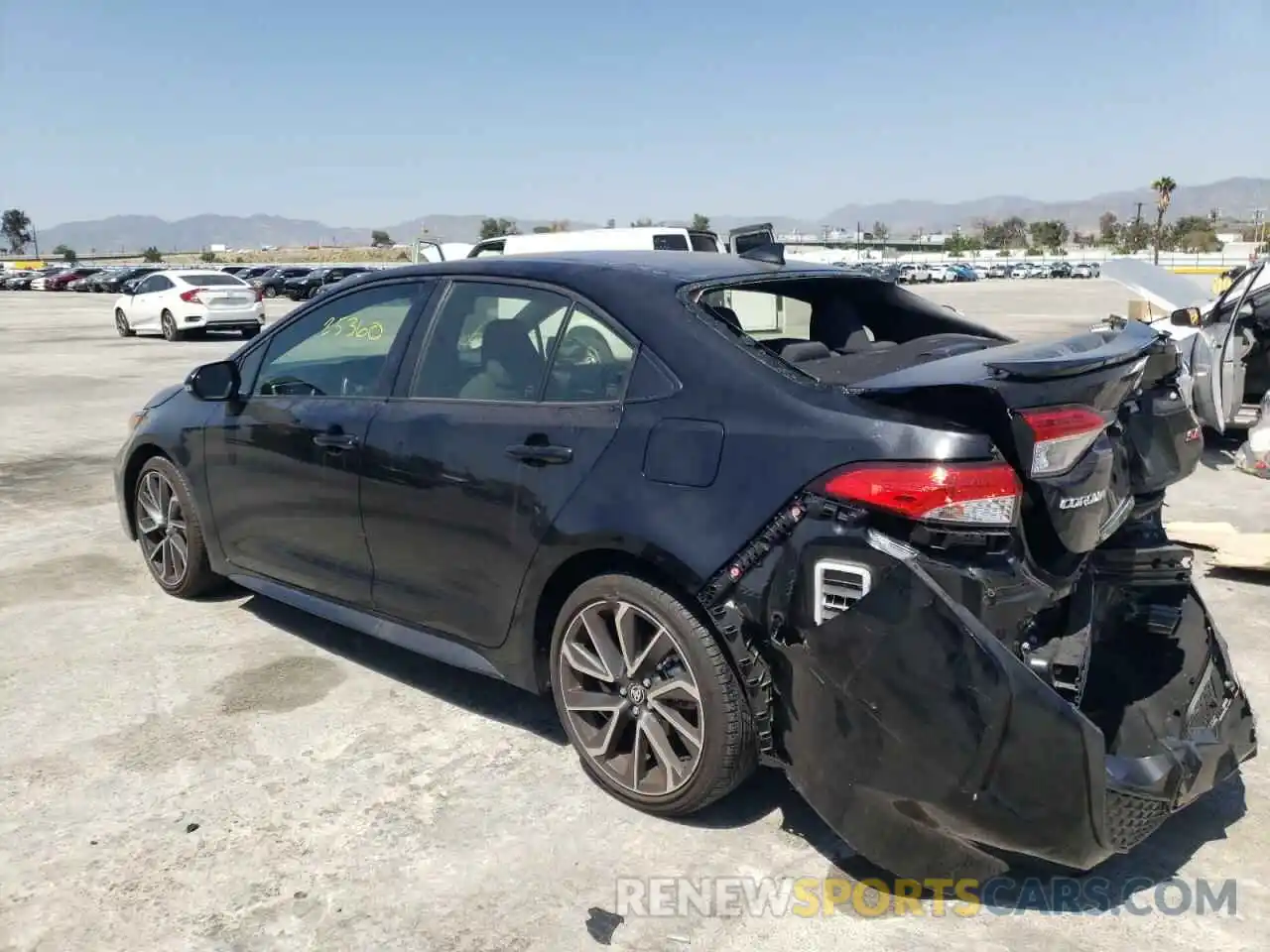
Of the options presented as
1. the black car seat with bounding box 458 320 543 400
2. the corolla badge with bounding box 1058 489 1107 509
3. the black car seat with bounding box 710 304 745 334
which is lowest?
the corolla badge with bounding box 1058 489 1107 509

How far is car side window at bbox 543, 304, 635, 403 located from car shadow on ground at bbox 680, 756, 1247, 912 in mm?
1356

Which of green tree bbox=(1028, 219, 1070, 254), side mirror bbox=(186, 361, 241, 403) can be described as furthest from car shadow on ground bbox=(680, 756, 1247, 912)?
green tree bbox=(1028, 219, 1070, 254)

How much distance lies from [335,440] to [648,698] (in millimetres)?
1666

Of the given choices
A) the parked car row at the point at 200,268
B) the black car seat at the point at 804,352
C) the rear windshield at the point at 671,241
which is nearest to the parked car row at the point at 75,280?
the parked car row at the point at 200,268

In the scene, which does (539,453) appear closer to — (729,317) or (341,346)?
(729,317)

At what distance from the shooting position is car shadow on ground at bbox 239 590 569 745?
392 cm

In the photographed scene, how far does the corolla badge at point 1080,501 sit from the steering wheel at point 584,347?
1.40m

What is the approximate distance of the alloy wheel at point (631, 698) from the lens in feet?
9.97

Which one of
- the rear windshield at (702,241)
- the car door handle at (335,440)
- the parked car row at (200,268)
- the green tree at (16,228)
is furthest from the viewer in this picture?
the green tree at (16,228)

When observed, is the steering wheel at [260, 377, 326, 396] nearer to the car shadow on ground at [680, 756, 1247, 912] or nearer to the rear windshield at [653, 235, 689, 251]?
the car shadow on ground at [680, 756, 1247, 912]

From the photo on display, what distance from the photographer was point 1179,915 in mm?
2684

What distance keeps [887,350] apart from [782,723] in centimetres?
146

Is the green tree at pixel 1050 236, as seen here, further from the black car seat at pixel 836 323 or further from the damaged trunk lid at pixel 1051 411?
the damaged trunk lid at pixel 1051 411

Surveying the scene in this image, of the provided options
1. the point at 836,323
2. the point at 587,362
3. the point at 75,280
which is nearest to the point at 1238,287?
the point at 836,323
